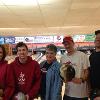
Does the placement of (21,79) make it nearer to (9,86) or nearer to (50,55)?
(9,86)

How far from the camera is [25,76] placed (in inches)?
98.9

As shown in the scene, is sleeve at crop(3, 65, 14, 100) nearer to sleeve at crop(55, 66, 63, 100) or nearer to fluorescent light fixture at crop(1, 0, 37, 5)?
sleeve at crop(55, 66, 63, 100)

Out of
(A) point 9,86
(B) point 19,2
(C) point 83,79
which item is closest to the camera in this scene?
(A) point 9,86

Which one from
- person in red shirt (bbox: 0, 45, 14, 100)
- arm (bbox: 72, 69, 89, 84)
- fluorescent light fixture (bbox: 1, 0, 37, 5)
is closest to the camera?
person in red shirt (bbox: 0, 45, 14, 100)

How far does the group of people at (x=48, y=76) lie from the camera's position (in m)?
2.48

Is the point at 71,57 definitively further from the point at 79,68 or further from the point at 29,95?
the point at 29,95

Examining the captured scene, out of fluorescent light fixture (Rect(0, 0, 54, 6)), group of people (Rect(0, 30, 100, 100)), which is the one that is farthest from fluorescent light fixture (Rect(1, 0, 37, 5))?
group of people (Rect(0, 30, 100, 100))

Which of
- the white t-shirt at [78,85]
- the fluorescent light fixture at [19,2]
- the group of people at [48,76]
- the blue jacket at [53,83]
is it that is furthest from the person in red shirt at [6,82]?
the fluorescent light fixture at [19,2]

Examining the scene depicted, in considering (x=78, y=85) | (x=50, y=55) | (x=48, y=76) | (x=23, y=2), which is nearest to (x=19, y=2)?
(x=23, y=2)

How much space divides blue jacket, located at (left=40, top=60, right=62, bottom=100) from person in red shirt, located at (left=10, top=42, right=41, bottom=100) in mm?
121

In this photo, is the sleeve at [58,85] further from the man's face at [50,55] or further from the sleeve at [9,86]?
the sleeve at [9,86]

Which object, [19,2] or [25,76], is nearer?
[25,76]

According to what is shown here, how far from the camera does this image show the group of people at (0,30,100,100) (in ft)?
8.14

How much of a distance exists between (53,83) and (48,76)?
95mm
